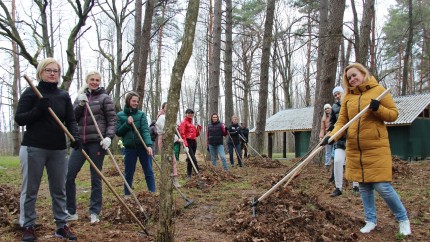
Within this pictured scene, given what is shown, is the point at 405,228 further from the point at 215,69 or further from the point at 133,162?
the point at 215,69

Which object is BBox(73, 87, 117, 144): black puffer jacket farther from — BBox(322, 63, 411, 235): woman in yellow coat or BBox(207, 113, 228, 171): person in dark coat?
BBox(207, 113, 228, 171): person in dark coat

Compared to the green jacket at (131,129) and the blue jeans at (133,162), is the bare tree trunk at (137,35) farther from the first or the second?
the blue jeans at (133,162)

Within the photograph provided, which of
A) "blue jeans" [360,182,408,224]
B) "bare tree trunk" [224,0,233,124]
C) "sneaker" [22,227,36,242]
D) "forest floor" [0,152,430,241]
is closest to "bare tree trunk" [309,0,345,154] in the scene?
"forest floor" [0,152,430,241]

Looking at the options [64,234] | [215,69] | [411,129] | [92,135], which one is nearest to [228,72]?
[215,69]

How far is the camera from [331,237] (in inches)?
149

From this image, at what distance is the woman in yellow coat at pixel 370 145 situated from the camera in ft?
12.5

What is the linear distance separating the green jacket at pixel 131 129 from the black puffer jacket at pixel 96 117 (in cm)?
105

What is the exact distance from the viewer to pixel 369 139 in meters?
3.88

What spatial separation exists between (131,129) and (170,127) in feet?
8.29

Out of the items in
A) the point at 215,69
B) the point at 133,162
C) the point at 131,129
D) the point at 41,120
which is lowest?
the point at 133,162

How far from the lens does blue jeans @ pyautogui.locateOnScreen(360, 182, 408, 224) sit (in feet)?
12.6

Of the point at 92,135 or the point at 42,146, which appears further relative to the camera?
the point at 92,135

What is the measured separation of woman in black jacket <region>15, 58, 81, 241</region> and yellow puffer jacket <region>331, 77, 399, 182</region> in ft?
10.6

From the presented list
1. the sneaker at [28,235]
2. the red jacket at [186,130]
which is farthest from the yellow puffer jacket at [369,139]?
the red jacket at [186,130]
